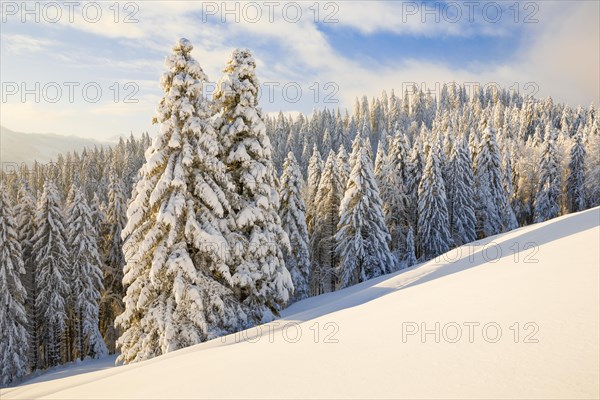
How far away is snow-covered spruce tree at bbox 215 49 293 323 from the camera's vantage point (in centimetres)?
1592

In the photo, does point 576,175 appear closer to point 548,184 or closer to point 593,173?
point 593,173

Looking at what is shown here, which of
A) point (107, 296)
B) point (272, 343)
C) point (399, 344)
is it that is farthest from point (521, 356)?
point (107, 296)

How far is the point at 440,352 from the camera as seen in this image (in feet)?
18.2

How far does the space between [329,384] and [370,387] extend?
576 mm

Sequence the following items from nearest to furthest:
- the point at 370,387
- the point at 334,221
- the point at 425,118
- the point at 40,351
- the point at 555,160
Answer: the point at 370,387, the point at 40,351, the point at 334,221, the point at 555,160, the point at 425,118

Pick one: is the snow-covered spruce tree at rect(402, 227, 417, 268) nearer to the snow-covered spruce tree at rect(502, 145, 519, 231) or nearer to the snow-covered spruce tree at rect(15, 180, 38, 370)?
the snow-covered spruce tree at rect(502, 145, 519, 231)

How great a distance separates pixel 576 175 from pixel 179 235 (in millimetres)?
59537

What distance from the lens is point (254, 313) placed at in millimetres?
15727

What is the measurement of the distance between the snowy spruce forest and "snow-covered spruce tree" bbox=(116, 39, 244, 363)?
0.18 ft

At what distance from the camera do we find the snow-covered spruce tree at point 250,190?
15.9 meters

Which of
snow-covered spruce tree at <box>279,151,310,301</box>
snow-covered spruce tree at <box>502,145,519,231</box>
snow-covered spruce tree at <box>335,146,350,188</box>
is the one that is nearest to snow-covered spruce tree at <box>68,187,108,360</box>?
snow-covered spruce tree at <box>279,151,310,301</box>

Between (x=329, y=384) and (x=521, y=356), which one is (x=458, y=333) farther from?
(x=329, y=384)

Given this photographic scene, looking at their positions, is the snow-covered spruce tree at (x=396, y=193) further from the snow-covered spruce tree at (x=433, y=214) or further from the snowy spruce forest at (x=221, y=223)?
the snow-covered spruce tree at (x=433, y=214)

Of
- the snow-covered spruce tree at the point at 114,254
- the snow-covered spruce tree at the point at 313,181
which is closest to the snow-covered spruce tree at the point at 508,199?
the snow-covered spruce tree at the point at 313,181
